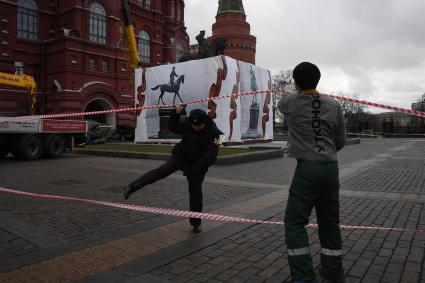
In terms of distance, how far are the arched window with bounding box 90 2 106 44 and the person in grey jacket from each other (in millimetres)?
39916

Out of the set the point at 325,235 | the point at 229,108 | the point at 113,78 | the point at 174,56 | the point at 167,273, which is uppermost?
the point at 174,56

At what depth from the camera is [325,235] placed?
3.57 metres

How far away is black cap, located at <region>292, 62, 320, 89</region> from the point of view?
11.6ft

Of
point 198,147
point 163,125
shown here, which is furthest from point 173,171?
point 163,125

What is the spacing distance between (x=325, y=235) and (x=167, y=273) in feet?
4.93

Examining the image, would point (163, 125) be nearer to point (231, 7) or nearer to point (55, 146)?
point (55, 146)

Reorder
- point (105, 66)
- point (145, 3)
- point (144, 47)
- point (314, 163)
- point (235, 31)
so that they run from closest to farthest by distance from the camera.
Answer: point (314, 163) → point (105, 66) → point (144, 47) → point (145, 3) → point (235, 31)

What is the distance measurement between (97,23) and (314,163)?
135ft

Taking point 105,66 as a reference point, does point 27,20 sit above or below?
above

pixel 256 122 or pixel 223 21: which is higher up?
pixel 223 21

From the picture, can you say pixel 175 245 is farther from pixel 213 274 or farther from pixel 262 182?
pixel 262 182

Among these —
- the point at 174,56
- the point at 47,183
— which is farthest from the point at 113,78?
the point at 47,183

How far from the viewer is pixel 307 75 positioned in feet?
11.6

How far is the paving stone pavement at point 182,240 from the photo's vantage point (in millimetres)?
3811
